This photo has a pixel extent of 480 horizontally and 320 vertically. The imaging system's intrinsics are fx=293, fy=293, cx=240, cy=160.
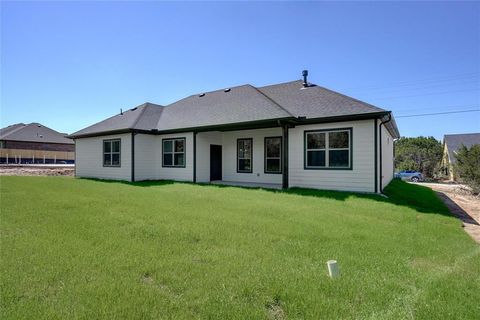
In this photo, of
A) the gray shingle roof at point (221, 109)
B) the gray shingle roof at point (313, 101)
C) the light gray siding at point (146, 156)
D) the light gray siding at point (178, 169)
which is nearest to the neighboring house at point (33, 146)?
the gray shingle roof at point (221, 109)

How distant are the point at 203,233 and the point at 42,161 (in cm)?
4880

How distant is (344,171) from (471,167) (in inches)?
439

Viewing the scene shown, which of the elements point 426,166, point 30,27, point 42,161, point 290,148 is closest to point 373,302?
point 290,148

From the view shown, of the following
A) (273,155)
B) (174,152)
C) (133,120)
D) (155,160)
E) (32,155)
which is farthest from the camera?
(32,155)

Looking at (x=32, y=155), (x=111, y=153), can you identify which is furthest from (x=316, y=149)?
(x=32, y=155)

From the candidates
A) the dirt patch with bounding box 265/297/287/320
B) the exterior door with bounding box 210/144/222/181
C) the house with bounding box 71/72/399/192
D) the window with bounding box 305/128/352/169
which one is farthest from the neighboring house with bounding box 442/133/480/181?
the dirt patch with bounding box 265/297/287/320

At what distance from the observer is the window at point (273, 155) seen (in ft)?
47.9

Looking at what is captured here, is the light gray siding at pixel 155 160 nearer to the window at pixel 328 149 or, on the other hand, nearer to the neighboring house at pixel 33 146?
the window at pixel 328 149

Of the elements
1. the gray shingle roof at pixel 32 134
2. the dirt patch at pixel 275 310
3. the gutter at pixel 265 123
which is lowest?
the dirt patch at pixel 275 310

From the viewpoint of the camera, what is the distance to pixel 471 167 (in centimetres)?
1733

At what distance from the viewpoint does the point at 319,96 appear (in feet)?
45.6

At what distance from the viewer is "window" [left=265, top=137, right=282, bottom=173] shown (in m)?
14.6

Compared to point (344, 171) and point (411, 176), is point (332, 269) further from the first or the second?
point (411, 176)

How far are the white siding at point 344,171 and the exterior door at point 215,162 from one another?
5.01 m
